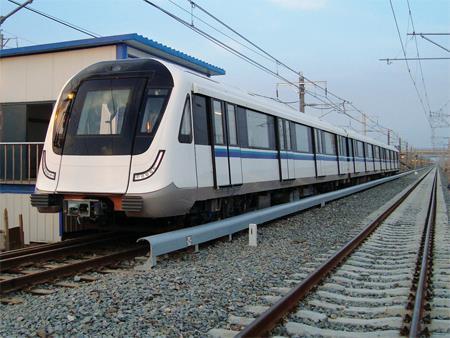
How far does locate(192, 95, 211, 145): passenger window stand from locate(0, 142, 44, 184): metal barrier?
18.8ft

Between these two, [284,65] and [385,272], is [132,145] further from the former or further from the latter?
[284,65]

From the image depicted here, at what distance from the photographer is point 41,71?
1335 cm

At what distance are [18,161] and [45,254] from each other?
20.1 ft

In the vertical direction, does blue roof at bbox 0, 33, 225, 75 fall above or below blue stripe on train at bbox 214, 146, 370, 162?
above

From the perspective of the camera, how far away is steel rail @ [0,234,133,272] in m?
7.56

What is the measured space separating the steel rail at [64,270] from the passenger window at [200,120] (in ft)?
7.27

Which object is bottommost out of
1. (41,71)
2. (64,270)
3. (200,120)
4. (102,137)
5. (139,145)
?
(64,270)

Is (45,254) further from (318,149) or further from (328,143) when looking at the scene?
(328,143)

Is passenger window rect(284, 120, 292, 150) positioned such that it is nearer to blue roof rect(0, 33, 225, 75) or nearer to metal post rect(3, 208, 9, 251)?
blue roof rect(0, 33, 225, 75)

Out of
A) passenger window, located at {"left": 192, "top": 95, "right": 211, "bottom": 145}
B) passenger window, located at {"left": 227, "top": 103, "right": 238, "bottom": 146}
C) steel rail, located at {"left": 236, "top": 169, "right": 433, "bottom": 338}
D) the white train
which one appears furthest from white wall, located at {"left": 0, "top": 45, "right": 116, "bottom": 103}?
steel rail, located at {"left": 236, "top": 169, "right": 433, "bottom": 338}

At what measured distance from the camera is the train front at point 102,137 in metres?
8.13

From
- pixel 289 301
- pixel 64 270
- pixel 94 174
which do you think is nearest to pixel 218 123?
pixel 94 174

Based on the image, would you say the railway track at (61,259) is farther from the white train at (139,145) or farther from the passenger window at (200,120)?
the passenger window at (200,120)

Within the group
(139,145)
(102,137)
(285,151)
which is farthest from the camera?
(285,151)
